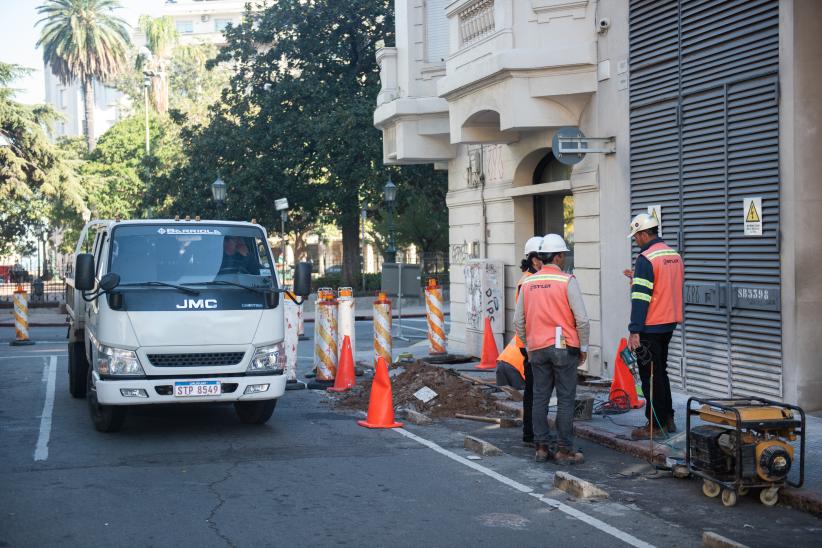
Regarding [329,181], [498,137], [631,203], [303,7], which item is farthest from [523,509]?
[303,7]

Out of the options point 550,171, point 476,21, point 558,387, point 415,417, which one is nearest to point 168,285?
point 415,417

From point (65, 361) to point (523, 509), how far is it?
14.7 meters

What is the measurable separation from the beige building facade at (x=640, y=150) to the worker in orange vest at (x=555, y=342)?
10.1ft

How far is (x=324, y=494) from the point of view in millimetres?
8227

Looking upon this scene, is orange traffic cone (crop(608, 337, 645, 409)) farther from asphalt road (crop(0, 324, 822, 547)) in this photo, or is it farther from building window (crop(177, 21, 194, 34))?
building window (crop(177, 21, 194, 34))

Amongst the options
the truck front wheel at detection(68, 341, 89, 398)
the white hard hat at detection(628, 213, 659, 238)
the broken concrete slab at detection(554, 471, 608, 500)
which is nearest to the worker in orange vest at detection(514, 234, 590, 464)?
the white hard hat at detection(628, 213, 659, 238)

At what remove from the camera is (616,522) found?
287 inches

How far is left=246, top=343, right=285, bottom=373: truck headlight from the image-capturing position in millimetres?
10984

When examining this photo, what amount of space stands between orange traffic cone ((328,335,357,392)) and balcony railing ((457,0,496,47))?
5.30m

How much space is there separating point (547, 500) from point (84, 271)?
5.40 m

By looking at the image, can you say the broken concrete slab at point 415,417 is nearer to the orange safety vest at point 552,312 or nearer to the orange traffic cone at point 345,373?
the orange traffic cone at point 345,373

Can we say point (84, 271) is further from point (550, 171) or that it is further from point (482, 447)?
point (550, 171)

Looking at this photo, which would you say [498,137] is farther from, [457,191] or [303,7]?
[303,7]

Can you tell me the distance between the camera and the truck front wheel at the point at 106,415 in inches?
436
